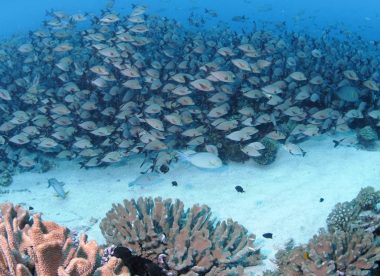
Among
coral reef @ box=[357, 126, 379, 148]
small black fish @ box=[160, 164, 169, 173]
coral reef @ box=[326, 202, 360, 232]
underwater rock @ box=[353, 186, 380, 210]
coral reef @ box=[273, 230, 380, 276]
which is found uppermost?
coral reef @ box=[273, 230, 380, 276]

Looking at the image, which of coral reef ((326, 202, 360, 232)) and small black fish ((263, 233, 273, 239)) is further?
small black fish ((263, 233, 273, 239))

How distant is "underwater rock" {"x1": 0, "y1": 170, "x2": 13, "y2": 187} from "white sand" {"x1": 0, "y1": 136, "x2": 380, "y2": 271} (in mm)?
161

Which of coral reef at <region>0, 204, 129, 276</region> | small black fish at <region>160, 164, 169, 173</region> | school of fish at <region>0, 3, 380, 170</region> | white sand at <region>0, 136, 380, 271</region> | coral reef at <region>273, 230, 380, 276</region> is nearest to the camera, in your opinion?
coral reef at <region>0, 204, 129, 276</region>

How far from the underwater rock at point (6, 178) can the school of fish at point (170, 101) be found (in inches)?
18.2

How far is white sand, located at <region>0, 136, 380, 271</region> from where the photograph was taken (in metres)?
7.63

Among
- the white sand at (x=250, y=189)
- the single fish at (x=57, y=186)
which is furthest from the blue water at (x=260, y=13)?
the single fish at (x=57, y=186)

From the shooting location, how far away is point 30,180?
417 inches

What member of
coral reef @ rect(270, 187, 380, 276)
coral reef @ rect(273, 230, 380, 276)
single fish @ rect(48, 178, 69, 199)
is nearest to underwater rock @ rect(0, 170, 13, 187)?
single fish @ rect(48, 178, 69, 199)

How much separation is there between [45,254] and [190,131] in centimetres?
669

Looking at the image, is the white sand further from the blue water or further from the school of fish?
the blue water

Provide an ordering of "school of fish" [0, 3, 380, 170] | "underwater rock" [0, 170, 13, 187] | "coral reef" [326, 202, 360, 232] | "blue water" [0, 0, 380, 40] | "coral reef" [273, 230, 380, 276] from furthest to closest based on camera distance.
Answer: "blue water" [0, 0, 380, 40] → "underwater rock" [0, 170, 13, 187] → "school of fish" [0, 3, 380, 170] → "coral reef" [326, 202, 360, 232] → "coral reef" [273, 230, 380, 276]

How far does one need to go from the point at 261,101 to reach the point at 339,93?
221cm

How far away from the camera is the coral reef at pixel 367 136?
34.5 feet

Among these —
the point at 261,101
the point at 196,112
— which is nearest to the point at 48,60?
the point at 196,112
